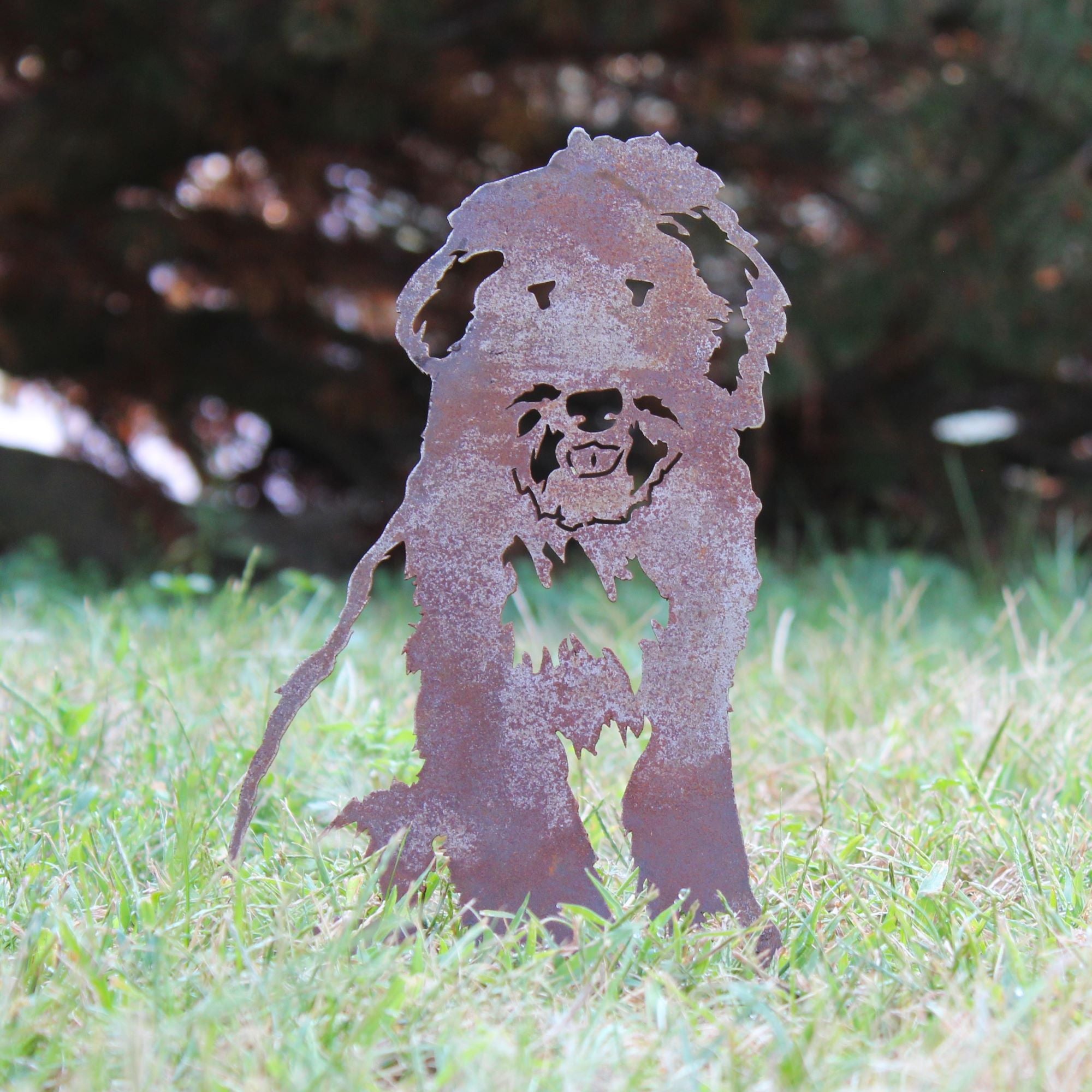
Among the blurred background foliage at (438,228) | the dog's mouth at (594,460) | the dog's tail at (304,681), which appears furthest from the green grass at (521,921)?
the blurred background foliage at (438,228)

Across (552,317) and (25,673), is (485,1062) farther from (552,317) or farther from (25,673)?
(25,673)

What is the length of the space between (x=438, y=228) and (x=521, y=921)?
10.1 ft

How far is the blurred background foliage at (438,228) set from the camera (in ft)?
8.94

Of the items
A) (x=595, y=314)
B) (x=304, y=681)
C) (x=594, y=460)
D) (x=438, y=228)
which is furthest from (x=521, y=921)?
(x=438, y=228)

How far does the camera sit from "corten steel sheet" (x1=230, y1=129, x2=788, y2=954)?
107 cm

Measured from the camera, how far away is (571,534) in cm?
111

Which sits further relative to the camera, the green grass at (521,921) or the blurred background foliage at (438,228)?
the blurred background foliage at (438,228)

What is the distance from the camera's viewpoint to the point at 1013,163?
106 inches

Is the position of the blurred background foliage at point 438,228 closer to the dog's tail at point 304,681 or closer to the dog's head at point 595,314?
the dog's head at point 595,314

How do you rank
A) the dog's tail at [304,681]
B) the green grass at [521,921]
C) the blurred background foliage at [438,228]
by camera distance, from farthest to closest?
the blurred background foliage at [438,228] < the dog's tail at [304,681] < the green grass at [521,921]

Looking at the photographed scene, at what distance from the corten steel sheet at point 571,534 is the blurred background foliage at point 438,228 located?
64.1 inches

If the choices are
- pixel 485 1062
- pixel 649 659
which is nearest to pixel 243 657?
pixel 649 659

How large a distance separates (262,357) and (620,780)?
2838mm

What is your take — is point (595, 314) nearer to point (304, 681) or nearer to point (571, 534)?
point (571, 534)
